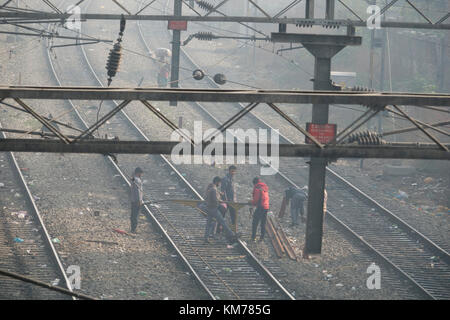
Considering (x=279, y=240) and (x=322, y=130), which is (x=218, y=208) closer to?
(x=279, y=240)

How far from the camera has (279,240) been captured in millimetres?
15703

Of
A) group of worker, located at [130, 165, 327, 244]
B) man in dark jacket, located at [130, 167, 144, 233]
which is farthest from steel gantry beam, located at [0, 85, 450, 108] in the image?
man in dark jacket, located at [130, 167, 144, 233]

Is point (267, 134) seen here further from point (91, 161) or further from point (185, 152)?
point (185, 152)

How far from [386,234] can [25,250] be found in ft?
27.1

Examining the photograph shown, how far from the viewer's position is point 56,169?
19672mm

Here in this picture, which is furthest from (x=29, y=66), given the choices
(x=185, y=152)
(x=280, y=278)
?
(x=185, y=152)

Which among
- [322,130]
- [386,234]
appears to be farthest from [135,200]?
[386,234]

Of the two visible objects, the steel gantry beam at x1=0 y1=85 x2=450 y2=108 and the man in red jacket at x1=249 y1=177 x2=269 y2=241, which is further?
the man in red jacket at x1=249 y1=177 x2=269 y2=241

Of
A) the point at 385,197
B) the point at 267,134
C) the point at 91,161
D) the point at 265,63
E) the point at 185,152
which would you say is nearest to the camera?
the point at 185,152

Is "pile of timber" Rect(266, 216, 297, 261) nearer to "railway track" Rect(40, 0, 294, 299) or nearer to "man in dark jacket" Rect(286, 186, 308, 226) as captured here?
"man in dark jacket" Rect(286, 186, 308, 226)

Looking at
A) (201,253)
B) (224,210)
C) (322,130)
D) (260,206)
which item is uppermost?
(322,130)

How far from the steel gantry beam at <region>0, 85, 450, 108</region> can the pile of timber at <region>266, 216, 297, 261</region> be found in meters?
5.96

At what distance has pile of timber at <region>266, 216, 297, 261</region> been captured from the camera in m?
15.1
